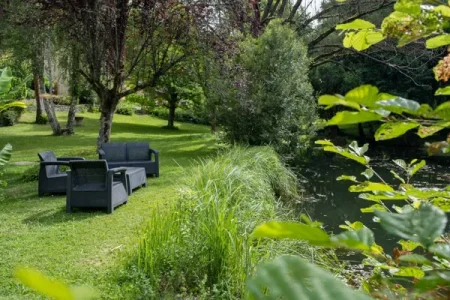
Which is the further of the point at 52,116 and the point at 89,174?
the point at 52,116

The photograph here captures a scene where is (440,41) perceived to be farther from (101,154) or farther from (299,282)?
(101,154)

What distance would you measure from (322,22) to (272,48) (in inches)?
472

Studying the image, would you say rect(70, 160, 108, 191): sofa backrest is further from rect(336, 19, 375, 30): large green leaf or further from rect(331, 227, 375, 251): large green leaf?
rect(331, 227, 375, 251): large green leaf

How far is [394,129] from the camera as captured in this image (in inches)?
38.0

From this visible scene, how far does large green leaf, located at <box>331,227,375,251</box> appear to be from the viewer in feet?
2.09

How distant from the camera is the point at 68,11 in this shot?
1159cm

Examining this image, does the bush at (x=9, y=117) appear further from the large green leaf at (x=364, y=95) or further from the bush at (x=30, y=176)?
the large green leaf at (x=364, y=95)

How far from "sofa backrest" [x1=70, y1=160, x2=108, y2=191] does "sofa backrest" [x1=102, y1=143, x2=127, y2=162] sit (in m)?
3.50

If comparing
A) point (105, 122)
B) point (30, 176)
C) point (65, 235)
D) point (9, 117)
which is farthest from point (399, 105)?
point (9, 117)

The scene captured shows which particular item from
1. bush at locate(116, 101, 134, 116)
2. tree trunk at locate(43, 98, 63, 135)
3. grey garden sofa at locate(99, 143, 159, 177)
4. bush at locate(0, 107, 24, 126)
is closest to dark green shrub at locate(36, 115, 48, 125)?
bush at locate(0, 107, 24, 126)

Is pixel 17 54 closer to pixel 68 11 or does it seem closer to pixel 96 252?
pixel 68 11

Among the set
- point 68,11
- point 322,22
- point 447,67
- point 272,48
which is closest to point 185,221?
point 447,67

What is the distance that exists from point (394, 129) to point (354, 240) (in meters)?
0.39

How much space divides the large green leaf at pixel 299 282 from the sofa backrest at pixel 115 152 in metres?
11.4
